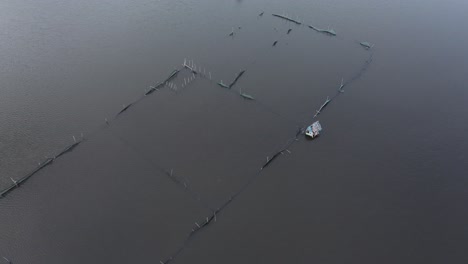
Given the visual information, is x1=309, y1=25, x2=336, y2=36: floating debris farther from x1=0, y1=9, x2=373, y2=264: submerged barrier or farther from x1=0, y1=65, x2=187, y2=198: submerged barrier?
x1=0, y1=65, x2=187, y2=198: submerged barrier

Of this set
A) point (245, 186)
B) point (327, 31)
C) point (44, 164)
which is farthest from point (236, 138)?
point (327, 31)

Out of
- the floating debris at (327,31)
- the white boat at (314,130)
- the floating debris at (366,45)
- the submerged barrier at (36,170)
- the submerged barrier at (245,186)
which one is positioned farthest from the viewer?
the floating debris at (327,31)

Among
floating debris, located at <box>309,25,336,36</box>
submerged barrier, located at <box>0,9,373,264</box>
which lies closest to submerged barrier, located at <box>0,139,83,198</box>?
submerged barrier, located at <box>0,9,373,264</box>

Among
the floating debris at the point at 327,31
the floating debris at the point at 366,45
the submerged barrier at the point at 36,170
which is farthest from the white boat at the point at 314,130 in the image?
the submerged barrier at the point at 36,170

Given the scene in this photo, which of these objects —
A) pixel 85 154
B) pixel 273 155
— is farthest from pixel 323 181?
pixel 85 154

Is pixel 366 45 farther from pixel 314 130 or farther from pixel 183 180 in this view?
pixel 183 180

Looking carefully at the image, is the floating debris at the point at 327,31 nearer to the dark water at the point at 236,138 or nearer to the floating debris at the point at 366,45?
the dark water at the point at 236,138
